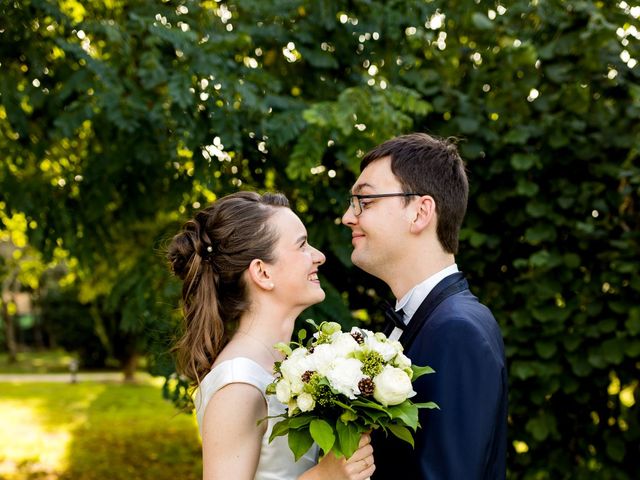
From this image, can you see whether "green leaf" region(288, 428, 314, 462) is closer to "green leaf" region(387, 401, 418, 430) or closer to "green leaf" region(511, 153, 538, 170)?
"green leaf" region(387, 401, 418, 430)

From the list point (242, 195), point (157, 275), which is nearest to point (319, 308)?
point (157, 275)

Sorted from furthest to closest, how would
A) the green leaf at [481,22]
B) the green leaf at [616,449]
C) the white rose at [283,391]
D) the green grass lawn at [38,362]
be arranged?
1. the green grass lawn at [38,362]
2. the green leaf at [616,449]
3. the green leaf at [481,22]
4. the white rose at [283,391]

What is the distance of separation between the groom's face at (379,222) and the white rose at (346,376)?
0.72m

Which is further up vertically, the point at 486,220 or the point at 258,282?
the point at 258,282

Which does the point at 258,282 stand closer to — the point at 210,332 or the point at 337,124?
the point at 210,332

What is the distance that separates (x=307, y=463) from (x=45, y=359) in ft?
81.3

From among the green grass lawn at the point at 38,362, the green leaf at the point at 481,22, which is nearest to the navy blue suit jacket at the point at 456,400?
the green leaf at the point at 481,22

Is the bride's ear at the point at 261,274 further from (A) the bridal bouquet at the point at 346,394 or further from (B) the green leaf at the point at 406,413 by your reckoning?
(B) the green leaf at the point at 406,413

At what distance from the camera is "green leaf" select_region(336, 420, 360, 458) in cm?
209

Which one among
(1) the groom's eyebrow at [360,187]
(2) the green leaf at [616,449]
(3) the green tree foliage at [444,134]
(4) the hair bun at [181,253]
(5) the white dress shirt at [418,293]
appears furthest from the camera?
(2) the green leaf at [616,449]

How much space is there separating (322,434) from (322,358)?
225 mm

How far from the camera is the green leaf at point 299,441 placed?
2.12m

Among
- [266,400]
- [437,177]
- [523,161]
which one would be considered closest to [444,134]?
[523,161]

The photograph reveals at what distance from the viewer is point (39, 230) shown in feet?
15.9
